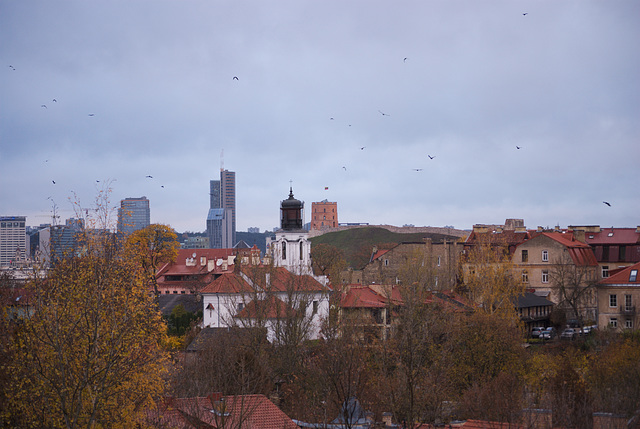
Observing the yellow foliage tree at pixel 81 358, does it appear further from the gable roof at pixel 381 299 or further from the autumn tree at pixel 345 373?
the gable roof at pixel 381 299

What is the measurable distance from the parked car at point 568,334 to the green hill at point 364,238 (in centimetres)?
7309

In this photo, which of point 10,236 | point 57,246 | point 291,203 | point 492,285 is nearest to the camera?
point 57,246

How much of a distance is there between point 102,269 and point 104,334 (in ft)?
6.22

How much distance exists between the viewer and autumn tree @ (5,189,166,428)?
17.2 m

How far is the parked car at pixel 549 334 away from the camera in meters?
51.3

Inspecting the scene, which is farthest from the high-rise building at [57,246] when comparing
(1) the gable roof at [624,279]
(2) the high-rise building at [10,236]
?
(2) the high-rise building at [10,236]

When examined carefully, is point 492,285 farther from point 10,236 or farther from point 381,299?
point 10,236

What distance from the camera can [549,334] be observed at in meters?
52.4

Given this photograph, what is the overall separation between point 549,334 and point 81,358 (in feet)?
135

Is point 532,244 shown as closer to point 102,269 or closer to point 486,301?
point 486,301

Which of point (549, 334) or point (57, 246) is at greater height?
point (57, 246)

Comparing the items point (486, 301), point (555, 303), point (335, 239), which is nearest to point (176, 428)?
point (486, 301)

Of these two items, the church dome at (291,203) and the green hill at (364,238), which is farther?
the green hill at (364,238)

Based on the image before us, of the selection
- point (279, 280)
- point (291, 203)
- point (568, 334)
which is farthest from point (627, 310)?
point (291, 203)
